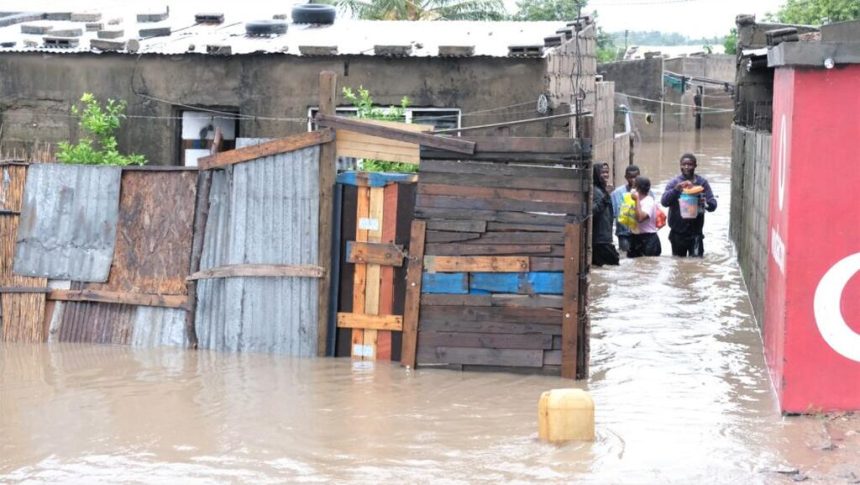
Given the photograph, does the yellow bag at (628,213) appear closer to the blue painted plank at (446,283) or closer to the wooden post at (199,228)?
the blue painted plank at (446,283)

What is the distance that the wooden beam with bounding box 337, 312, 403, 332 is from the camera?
37.5ft

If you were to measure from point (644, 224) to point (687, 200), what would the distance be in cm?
92

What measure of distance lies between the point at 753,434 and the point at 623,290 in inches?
253

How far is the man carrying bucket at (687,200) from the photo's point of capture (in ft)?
55.7

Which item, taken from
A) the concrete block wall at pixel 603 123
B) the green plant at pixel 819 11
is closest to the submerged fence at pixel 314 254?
the concrete block wall at pixel 603 123

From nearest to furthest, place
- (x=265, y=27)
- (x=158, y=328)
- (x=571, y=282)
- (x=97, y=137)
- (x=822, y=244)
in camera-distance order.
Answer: (x=822, y=244) < (x=571, y=282) < (x=158, y=328) < (x=97, y=137) < (x=265, y=27)

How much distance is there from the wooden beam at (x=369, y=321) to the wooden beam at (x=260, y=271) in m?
0.46

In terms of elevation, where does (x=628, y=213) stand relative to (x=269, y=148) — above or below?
below

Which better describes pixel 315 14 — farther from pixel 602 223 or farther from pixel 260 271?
pixel 260 271

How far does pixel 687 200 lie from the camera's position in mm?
16984

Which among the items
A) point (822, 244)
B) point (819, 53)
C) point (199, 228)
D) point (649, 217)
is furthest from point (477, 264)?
point (649, 217)

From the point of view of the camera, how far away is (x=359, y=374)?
11.2 m

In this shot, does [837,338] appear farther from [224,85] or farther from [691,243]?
[224,85]

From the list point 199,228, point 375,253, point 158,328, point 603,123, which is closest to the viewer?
point 375,253
